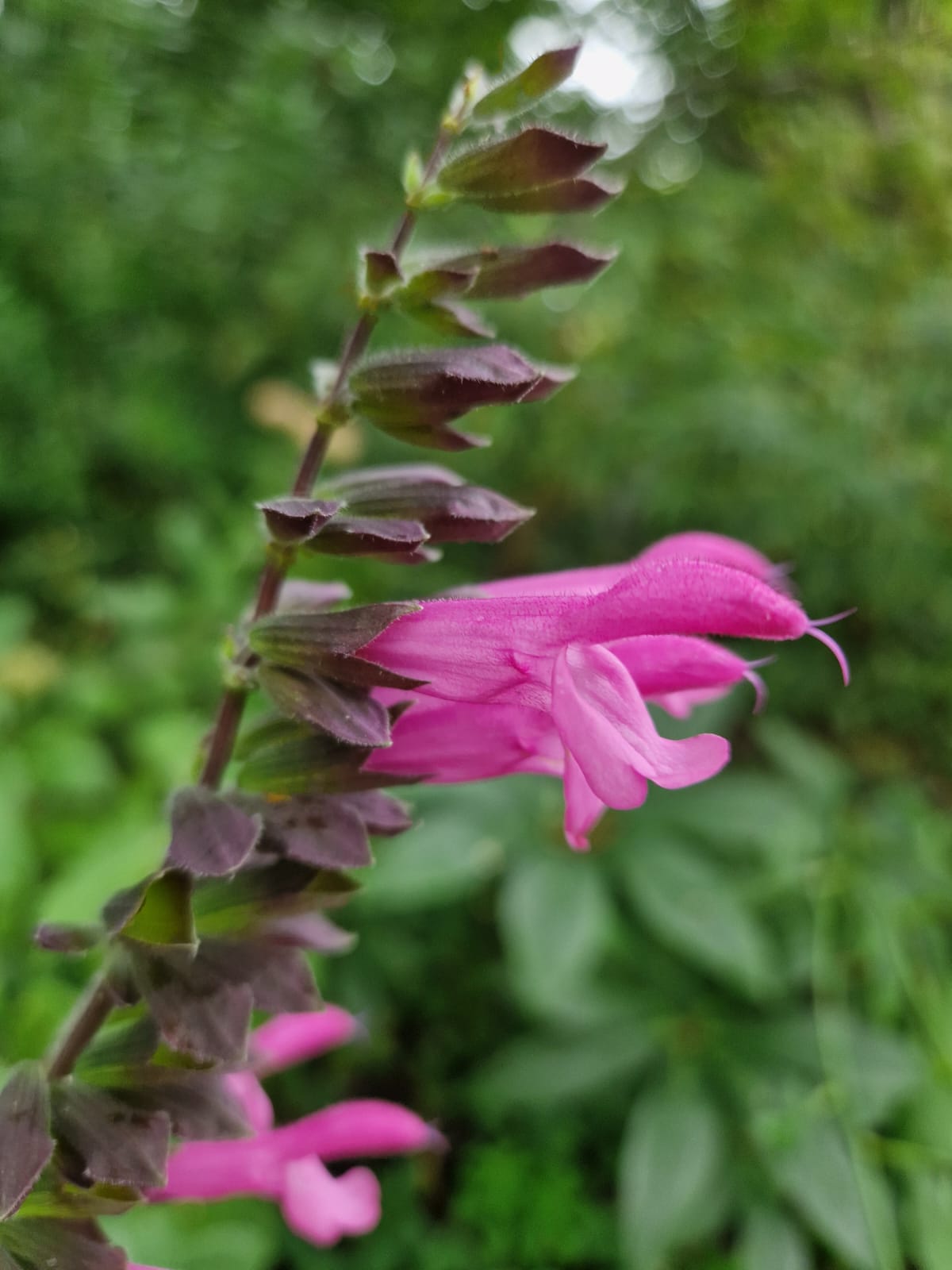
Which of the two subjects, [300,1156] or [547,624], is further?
[300,1156]

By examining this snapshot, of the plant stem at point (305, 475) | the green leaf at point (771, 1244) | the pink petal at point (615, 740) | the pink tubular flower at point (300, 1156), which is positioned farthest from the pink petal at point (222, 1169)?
the green leaf at point (771, 1244)

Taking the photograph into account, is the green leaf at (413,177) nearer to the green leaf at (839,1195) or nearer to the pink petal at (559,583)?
the pink petal at (559,583)

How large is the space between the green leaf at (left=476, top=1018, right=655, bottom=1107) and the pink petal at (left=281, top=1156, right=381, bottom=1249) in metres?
0.60

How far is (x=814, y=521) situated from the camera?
4.80ft

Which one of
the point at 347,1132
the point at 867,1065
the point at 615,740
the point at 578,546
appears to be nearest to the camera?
the point at 615,740

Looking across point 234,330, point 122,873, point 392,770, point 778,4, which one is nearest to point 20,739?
point 122,873

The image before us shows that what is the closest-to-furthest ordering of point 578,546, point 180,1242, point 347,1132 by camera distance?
point 347,1132 → point 180,1242 → point 578,546

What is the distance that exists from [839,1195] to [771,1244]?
0.29ft

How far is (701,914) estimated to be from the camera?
112cm

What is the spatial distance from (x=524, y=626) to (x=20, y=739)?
3.33ft

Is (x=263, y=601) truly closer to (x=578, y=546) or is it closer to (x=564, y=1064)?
(x=564, y=1064)

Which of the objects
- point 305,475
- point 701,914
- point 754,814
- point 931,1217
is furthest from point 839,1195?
point 305,475

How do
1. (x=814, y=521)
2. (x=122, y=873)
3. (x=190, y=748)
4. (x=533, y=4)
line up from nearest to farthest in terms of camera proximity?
(x=122, y=873) < (x=190, y=748) < (x=533, y=4) < (x=814, y=521)

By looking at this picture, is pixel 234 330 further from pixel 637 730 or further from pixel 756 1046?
pixel 637 730
